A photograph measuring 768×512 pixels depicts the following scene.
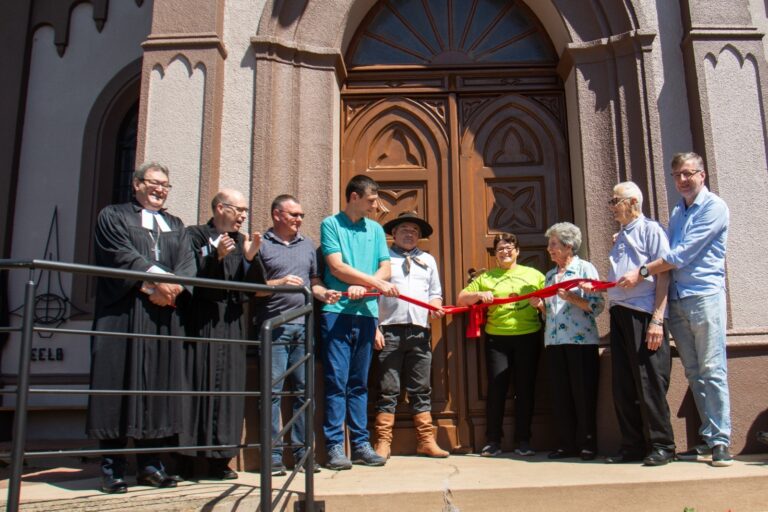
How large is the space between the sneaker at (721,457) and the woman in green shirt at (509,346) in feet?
4.25

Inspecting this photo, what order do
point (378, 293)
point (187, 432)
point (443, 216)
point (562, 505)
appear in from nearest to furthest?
point (562, 505), point (187, 432), point (378, 293), point (443, 216)

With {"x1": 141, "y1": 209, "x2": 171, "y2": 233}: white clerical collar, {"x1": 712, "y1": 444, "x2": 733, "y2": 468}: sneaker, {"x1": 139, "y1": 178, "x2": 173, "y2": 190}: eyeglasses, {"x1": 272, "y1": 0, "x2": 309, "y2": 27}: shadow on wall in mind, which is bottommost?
{"x1": 712, "y1": 444, "x2": 733, "y2": 468}: sneaker

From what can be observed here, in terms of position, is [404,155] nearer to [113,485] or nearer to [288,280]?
[288,280]

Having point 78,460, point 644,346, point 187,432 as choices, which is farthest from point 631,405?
point 78,460

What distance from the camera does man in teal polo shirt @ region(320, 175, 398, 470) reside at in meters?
4.89

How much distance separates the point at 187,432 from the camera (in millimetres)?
4293

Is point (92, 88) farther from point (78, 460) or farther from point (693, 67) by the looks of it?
point (693, 67)

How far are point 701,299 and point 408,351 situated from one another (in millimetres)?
2101

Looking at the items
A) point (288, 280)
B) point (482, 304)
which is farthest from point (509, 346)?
point (288, 280)

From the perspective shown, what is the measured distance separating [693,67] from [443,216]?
2325 mm

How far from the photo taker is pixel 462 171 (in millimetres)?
6145

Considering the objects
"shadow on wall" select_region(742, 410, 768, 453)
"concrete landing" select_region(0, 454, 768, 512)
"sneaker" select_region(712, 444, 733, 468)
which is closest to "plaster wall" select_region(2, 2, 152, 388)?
"concrete landing" select_region(0, 454, 768, 512)

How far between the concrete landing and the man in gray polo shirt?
71 cm

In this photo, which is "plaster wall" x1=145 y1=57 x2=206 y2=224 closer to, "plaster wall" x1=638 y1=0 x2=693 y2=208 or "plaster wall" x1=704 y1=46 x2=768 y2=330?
"plaster wall" x1=638 y1=0 x2=693 y2=208
